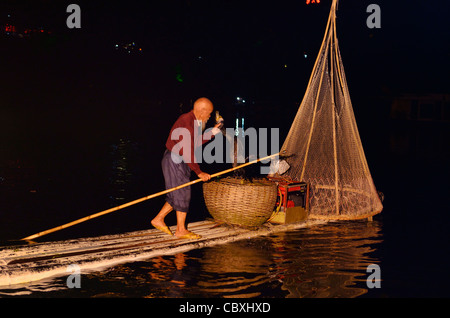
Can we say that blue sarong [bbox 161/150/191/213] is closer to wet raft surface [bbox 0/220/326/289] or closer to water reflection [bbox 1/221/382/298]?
wet raft surface [bbox 0/220/326/289]

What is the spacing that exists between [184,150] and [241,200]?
3.69 ft

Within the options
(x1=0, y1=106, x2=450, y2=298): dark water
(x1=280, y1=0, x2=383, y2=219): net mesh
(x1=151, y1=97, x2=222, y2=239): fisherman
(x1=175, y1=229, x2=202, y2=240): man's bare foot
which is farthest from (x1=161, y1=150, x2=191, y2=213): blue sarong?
(x1=280, y1=0, x2=383, y2=219): net mesh

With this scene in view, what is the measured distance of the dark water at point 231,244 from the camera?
15.8 feet

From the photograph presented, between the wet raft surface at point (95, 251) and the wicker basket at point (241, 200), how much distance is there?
18cm

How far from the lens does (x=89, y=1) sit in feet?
115

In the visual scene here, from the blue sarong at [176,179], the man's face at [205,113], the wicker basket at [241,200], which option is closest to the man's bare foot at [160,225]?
the blue sarong at [176,179]

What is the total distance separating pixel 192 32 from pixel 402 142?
24.1 m

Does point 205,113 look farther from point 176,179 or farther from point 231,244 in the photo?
point 231,244

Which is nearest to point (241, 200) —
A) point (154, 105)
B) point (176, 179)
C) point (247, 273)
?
point (176, 179)

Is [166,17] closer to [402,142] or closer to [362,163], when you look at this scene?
[402,142]

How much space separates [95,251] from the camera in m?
5.46

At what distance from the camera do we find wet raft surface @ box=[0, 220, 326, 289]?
4.80 meters

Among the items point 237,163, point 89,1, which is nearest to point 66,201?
point 237,163

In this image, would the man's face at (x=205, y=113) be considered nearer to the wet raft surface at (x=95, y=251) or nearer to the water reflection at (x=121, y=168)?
the wet raft surface at (x=95, y=251)
